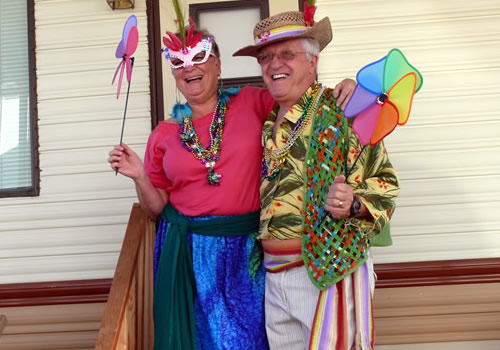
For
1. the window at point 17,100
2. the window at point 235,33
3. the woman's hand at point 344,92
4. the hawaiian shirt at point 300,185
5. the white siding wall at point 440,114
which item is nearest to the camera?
the hawaiian shirt at point 300,185

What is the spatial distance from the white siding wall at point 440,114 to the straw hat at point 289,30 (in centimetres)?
125

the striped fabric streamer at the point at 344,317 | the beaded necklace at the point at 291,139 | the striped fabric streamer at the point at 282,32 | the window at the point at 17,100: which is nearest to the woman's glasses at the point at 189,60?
the striped fabric streamer at the point at 282,32

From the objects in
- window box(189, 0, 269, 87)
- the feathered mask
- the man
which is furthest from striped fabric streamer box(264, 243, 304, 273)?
window box(189, 0, 269, 87)

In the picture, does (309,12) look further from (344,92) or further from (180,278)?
(180,278)

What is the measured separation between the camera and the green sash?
260 centimetres

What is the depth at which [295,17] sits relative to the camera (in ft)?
8.07

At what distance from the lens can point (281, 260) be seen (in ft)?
7.74

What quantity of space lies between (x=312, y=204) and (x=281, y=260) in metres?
0.28

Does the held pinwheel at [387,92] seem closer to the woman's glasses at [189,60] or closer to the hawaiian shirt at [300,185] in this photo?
the hawaiian shirt at [300,185]

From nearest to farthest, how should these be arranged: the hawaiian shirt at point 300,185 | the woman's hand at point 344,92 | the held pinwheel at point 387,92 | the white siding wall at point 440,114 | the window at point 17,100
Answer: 1. the held pinwheel at point 387,92
2. the hawaiian shirt at point 300,185
3. the woman's hand at point 344,92
4. the white siding wall at point 440,114
5. the window at point 17,100

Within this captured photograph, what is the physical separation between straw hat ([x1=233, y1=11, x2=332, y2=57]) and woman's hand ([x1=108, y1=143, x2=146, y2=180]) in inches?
28.6

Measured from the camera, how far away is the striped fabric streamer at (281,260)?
230cm

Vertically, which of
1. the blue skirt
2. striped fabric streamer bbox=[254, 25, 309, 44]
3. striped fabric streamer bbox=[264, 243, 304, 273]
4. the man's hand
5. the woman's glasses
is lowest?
the blue skirt

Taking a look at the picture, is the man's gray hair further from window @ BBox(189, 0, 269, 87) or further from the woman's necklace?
window @ BBox(189, 0, 269, 87)
